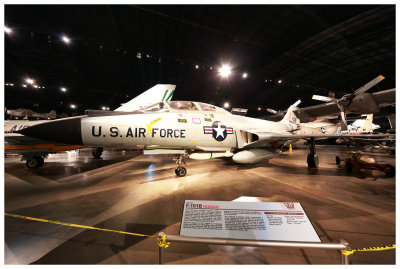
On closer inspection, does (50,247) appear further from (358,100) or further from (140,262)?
(358,100)

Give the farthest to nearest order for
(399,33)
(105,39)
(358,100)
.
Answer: (105,39), (358,100), (399,33)

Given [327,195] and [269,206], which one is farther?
[327,195]

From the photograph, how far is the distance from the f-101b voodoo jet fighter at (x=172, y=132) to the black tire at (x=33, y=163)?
4.57m

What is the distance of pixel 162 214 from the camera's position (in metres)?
2.40

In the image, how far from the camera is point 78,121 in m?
3.27

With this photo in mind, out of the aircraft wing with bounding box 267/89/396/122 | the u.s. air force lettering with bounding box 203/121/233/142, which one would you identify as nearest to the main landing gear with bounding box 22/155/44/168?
the u.s. air force lettering with bounding box 203/121/233/142

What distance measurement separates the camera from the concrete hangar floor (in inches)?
60.3

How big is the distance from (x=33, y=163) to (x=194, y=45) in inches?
397

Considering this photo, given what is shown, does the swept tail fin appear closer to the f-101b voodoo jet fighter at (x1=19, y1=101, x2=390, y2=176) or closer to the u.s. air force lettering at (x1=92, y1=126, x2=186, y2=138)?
the f-101b voodoo jet fighter at (x1=19, y1=101, x2=390, y2=176)

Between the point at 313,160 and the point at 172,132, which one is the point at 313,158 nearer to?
the point at 313,160

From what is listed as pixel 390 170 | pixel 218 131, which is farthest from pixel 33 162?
pixel 390 170

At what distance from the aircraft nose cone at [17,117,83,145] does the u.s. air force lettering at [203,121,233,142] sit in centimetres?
316

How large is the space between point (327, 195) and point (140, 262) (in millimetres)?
3780

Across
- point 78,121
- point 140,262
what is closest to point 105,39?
point 78,121
